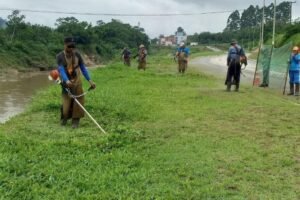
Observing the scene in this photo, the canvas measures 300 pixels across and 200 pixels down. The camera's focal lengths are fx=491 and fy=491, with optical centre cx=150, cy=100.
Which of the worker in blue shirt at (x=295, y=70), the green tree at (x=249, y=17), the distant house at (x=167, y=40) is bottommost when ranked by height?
the distant house at (x=167, y=40)

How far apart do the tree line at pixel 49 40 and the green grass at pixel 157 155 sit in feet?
117

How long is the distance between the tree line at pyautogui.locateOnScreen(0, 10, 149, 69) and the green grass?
3565cm

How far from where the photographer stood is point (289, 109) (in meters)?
11.5

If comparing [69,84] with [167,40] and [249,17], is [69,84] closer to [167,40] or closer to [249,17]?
[249,17]

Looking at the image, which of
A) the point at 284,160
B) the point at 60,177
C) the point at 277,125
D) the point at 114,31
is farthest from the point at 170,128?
the point at 114,31

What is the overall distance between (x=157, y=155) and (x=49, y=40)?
59415 millimetres

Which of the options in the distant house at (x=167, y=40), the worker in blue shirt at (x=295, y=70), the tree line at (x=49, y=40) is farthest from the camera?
the distant house at (x=167, y=40)

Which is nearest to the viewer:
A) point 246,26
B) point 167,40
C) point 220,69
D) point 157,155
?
point 157,155

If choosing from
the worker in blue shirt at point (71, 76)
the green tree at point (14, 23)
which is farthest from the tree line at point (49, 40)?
the worker in blue shirt at point (71, 76)

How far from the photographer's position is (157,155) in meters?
7.18

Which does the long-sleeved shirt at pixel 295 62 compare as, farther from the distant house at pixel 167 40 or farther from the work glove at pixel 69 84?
the distant house at pixel 167 40

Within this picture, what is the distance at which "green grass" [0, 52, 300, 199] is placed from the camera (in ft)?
18.3

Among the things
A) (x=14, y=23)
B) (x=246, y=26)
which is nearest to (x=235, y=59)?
(x=14, y=23)

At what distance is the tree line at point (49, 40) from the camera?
164 feet
